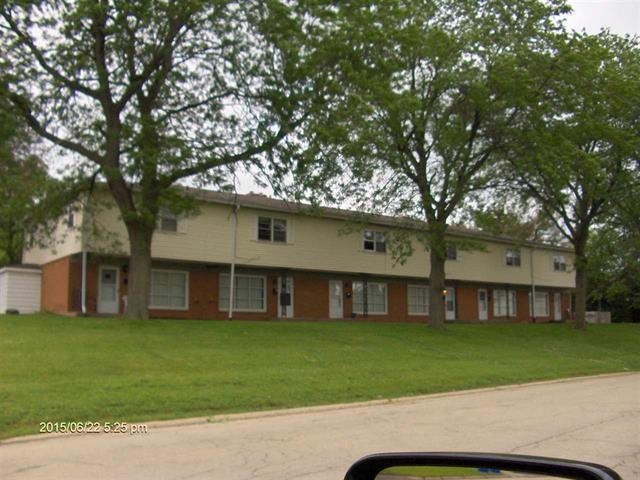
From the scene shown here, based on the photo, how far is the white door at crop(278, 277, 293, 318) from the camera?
3366cm

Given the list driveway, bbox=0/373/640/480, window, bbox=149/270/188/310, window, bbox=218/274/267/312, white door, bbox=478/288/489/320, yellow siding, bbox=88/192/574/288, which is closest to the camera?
driveway, bbox=0/373/640/480

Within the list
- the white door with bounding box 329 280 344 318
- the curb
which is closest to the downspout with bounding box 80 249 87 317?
the white door with bounding box 329 280 344 318

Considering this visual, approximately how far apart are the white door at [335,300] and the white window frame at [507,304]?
43.6 ft

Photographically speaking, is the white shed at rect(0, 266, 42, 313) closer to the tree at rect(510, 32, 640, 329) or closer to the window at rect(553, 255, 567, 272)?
the tree at rect(510, 32, 640, 329)

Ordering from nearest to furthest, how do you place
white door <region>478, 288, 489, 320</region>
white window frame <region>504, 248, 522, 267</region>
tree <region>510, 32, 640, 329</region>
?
1. tree <region>510, 32, 640, 329</region>
2. white door <region>478, 288, 489, 320</region>
3. white window frame <region>504, 248, 522, 267</region>

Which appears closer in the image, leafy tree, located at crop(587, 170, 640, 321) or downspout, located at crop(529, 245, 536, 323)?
leafy tree, located at crop(587, 170, 640, 321)

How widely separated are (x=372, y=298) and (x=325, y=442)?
28557mm

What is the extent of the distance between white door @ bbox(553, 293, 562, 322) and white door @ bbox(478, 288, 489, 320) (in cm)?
848

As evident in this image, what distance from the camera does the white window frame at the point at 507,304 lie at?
148 ft

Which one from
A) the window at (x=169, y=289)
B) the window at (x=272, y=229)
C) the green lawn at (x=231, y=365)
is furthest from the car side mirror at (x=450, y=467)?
the window at (x=272, y=229)

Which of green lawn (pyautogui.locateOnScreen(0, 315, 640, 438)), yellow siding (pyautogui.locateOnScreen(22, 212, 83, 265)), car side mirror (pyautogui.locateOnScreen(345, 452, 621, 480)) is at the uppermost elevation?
yellow siding (pyautogui.locateOnScreen(22, 212, 83, 265))

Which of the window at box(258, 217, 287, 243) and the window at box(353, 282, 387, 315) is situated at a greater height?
the window at box(258, 217, 287, 243)

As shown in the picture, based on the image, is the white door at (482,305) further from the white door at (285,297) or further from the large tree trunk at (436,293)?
the white door at (285,297)

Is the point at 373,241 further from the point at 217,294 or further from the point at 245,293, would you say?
the point at 217,294
